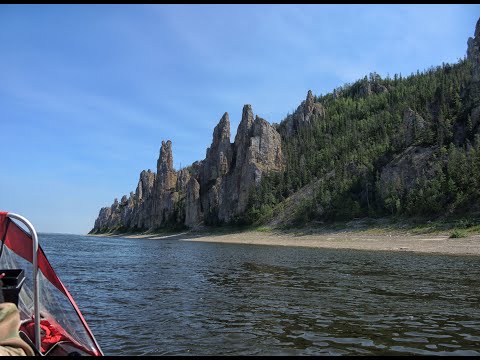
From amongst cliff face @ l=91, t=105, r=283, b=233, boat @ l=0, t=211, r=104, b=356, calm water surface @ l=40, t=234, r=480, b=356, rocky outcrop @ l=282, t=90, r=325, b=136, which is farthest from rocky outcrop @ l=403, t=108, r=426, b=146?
boat @ l=0, t=211, r=104, b=356

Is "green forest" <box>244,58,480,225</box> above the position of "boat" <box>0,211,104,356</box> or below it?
above

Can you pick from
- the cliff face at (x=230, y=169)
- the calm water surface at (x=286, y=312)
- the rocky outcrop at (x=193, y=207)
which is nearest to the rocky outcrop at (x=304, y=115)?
the cliff face at (x=230, y=169)

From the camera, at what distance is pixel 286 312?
15969 mm

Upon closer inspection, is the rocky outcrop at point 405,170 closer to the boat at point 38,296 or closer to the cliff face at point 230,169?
the cliff face at point 230,169

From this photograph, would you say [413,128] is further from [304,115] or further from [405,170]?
[304,115]

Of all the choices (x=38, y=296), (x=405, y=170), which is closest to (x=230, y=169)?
(x=405, y=170)

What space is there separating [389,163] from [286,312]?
318ft

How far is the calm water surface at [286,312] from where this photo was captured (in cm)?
1140

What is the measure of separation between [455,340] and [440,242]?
1841 inches

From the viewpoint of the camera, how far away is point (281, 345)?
1149 cm

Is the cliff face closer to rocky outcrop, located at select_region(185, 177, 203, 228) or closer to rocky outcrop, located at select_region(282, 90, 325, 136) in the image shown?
rocky outcrop, located at select_region(185, 177, 203, 228)

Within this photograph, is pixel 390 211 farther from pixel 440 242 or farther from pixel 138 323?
pixel 138 323

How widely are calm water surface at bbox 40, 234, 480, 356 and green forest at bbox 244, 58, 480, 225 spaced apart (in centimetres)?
5731

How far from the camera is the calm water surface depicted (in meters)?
11.4
